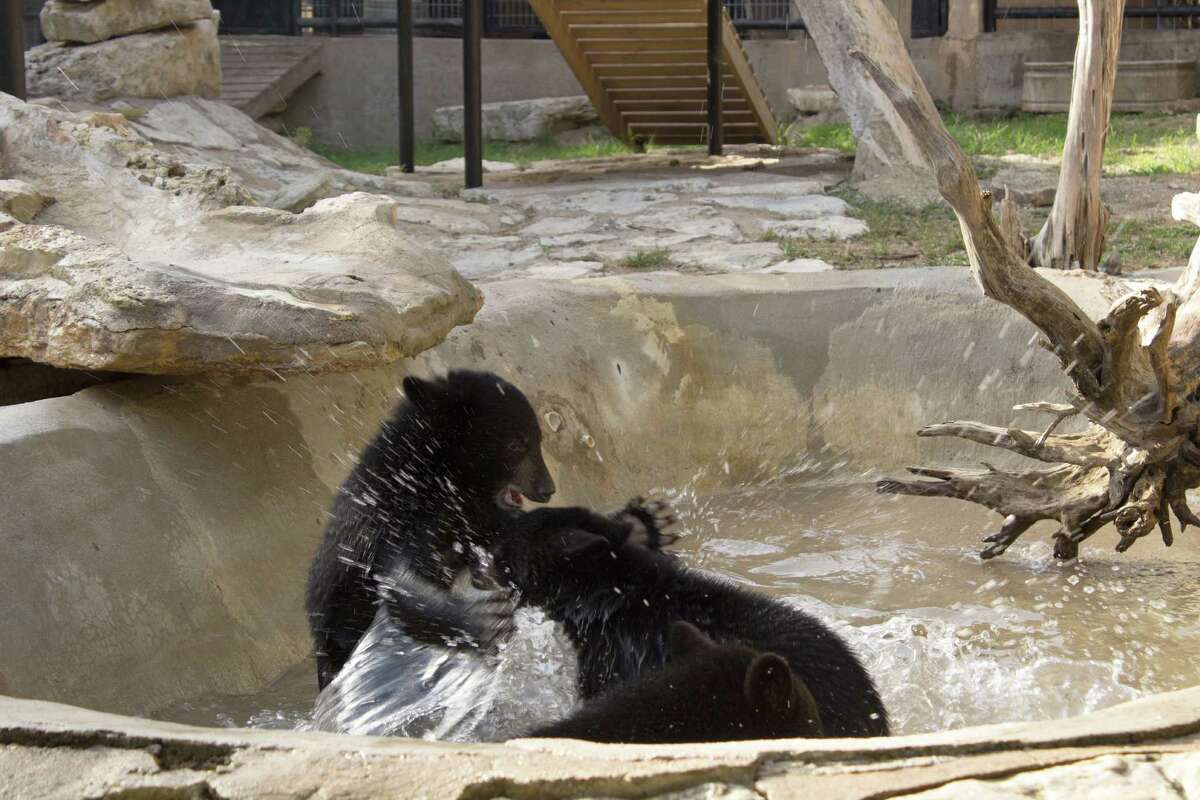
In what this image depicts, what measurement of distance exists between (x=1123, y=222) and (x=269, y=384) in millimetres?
6085

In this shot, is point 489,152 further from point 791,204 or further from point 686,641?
point 686,641

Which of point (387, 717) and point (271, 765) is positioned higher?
point (271, 765)

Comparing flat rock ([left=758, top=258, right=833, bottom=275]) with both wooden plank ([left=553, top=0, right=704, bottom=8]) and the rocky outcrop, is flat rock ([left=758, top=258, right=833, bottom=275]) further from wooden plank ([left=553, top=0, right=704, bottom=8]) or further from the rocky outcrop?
wooden plank ([left=553, top=0, right=704, bottom=8])

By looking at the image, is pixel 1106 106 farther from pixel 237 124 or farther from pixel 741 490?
pixel 237 124

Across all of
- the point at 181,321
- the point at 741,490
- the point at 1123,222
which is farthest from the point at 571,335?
the point at 1123,222

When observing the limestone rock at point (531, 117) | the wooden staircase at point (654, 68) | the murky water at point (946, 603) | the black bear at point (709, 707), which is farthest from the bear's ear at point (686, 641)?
the limestone rock at point (531, 117)

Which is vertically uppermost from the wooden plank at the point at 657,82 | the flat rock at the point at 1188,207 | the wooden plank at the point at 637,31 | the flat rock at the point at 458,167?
the wooden plank at the point at 637,31

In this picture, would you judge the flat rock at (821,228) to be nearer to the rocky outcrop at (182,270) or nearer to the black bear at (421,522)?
the rocky outcrop at (182,270)

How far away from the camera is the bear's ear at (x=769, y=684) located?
2283 mm

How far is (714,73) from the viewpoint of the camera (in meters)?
12.6

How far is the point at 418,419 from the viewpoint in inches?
147

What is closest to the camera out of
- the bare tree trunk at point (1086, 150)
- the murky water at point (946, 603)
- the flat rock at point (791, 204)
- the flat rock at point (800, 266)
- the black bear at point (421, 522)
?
the murky water at point (946, 603)

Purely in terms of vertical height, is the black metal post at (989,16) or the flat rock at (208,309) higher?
the black metal post at (989,16)

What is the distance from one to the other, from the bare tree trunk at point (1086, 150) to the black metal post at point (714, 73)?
632cm
